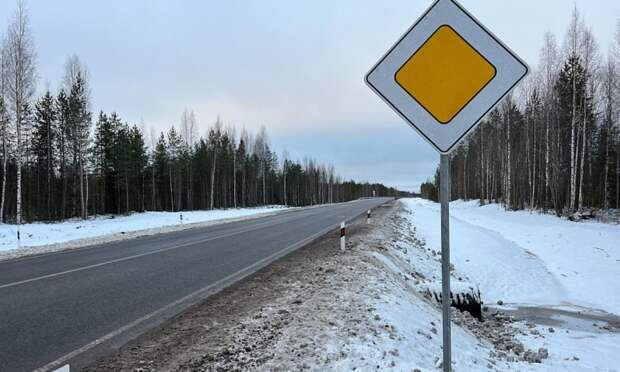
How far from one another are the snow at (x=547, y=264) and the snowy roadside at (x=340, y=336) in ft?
9.33

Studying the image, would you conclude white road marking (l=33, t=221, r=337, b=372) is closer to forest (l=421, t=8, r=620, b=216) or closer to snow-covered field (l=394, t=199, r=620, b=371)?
snow-covered field (l=394, t=199, r=620, b=371)

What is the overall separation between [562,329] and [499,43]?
7.45 m

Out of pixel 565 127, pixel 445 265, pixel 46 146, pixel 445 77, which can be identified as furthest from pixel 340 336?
pixel 46 146

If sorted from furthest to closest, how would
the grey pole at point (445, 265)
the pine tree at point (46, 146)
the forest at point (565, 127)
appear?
the pine tree at point (46, 146) → the forest at point (565, 127) → the grey pole at point (445, 265)

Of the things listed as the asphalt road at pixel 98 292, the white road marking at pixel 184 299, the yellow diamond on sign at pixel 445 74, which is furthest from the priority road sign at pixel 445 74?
the white road marking at pixel 184 299

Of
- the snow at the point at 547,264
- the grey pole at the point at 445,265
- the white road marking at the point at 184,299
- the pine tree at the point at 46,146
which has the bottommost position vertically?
the snow at the point at 547,264

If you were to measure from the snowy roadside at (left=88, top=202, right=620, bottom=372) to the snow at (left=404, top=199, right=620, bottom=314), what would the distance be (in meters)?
2.84

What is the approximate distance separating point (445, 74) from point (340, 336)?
322 cm

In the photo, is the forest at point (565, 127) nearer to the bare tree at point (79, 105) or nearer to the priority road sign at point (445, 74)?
the priority road sign at point (445, 74)

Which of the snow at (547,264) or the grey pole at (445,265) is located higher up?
the grey pole at (445,265)

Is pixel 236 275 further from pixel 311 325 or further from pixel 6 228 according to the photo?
pixel 6 228

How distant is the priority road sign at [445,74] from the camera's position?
7.63 feet

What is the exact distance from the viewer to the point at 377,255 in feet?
35.1

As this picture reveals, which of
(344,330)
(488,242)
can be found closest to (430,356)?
(344,330)
